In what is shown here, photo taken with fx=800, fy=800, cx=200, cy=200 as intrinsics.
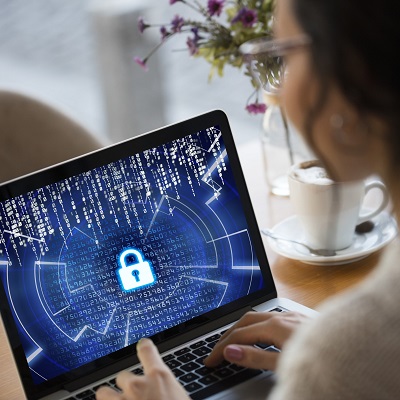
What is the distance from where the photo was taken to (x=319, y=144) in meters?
0.72

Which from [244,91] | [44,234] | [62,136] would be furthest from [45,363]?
[244,91]

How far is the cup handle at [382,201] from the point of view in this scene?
128 centimetres

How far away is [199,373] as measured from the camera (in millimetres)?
981

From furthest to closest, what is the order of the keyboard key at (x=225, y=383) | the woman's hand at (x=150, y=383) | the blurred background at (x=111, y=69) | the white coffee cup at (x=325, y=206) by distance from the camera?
the blurred background at (x=111, y=69), the white coffee cup at (x=325, y=206), the keyboard key at (x=225, y=383), the woman's hand at (x=150, y=383)

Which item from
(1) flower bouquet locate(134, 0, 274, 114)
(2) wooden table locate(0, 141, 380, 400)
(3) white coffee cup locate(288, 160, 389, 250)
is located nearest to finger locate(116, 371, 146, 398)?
(2) wooden table locate(0, 141, 380, 400)

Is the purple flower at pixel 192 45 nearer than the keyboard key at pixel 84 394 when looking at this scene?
No

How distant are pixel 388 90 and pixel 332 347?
226 mm

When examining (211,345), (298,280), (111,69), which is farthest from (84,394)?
(111,69)

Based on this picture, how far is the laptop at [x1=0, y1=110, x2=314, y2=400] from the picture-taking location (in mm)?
984

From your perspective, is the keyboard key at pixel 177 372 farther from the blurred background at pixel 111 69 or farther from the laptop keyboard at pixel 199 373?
the blurred background at pixel 111 69

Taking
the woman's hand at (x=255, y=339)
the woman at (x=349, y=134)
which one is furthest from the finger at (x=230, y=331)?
the woman at (x=349, y=134)

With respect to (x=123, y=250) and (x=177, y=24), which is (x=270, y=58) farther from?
(x=177, y=24)

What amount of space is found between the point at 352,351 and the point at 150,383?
0.83ft

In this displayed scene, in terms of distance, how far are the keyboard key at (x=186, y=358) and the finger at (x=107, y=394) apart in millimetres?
135
